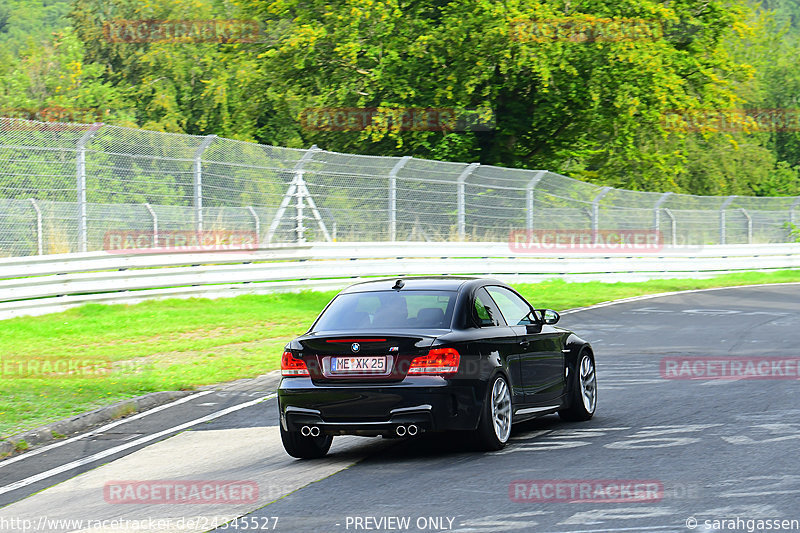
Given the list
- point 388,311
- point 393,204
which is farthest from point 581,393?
point 393,204

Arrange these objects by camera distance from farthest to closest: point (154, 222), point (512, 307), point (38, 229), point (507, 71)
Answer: point (507, 71) → point (154, 222) → point (38, 229) → point (512, 307)

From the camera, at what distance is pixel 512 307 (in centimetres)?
962

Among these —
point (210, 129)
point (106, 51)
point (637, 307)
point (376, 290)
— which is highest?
point (106, 51)

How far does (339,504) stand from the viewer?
6.79 m

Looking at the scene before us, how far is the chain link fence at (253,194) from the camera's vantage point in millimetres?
17781

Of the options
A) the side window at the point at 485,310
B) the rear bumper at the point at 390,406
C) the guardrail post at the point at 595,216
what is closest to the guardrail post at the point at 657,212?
the guardrail post at the point at 595,216

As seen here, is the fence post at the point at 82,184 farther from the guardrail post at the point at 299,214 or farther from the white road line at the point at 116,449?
the white road line at the point at 116,449

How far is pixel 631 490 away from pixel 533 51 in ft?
91.3

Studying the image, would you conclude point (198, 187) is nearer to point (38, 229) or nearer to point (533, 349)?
point (38, 229)

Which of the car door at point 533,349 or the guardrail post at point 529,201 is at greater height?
the guardrail post at point 529,201

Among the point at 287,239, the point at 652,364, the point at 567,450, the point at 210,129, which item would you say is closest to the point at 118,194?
the point at 287,239

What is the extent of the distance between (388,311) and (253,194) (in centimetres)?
1377

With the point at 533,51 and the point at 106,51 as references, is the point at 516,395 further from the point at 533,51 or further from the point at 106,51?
the point at 106,51

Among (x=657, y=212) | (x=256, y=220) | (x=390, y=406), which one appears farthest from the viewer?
(x=657, y=212)
